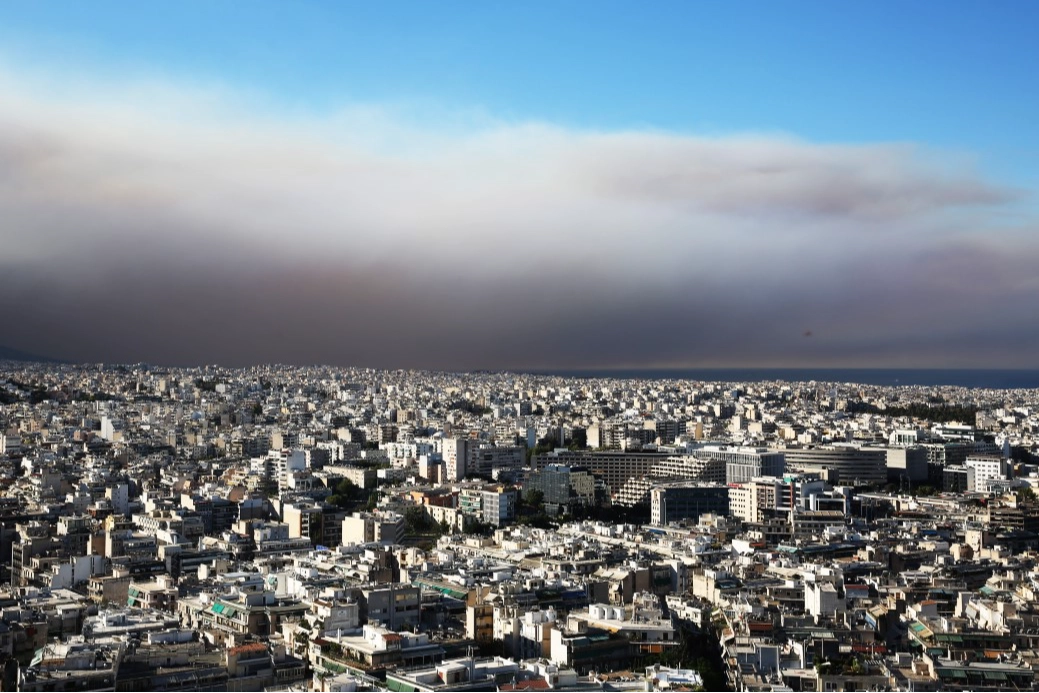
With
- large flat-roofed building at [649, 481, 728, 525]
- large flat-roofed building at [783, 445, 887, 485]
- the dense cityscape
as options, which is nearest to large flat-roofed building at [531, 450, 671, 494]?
the dense cityscape

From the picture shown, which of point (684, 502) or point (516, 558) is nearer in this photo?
point (516, 558)

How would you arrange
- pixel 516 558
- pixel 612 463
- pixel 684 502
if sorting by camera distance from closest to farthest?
pixel 516 558
pixel 684 502
pixel 612 463

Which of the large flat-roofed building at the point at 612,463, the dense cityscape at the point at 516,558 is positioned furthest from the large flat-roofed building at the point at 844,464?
the large flat-roofed building at the point at 612,463

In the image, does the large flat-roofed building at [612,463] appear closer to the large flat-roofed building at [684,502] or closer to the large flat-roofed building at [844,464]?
the large flat-roofed building at [844,464]

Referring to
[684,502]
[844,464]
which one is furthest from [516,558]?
[844,464]

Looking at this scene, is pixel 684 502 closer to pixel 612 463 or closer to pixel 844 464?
pixel 612 463

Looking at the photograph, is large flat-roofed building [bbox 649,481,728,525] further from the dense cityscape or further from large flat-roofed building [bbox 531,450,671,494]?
large flat-roofed building [bbox 531,450,671,494]
